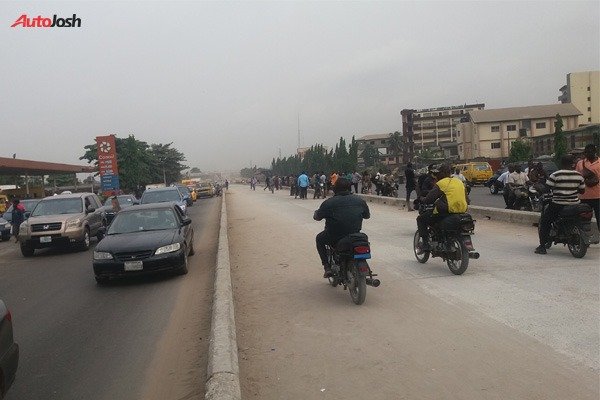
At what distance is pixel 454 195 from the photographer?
838 cm

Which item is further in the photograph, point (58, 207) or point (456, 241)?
point (58, 207)

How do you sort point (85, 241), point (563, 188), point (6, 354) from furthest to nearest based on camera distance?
point (85, 241)
point (563, 188)
point (6, 354)

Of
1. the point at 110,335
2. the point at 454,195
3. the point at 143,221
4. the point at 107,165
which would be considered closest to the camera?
the point at 110,335

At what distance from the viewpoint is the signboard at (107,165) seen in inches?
1417

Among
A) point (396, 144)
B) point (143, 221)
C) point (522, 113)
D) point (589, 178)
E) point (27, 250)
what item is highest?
point (522, 113)

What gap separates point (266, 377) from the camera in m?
4.66

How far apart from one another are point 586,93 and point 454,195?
95.4 metres

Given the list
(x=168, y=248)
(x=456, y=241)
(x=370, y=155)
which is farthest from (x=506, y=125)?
(x=168, y=248)

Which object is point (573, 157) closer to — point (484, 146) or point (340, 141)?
point (340, 141)

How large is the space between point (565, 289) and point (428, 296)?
174 centimetres

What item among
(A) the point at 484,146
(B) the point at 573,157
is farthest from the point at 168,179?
(B) the point at 573,157

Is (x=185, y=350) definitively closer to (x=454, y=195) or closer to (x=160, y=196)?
(x=454, y=195)

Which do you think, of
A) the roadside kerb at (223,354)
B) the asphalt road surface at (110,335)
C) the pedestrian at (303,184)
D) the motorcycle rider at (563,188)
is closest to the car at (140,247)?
the asphalt road surface at (110,335)

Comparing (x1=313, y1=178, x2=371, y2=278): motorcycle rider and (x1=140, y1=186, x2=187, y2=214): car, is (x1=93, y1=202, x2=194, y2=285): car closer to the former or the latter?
(x1=313, y1=178, x2=371, y2=278): motorcycle rider
